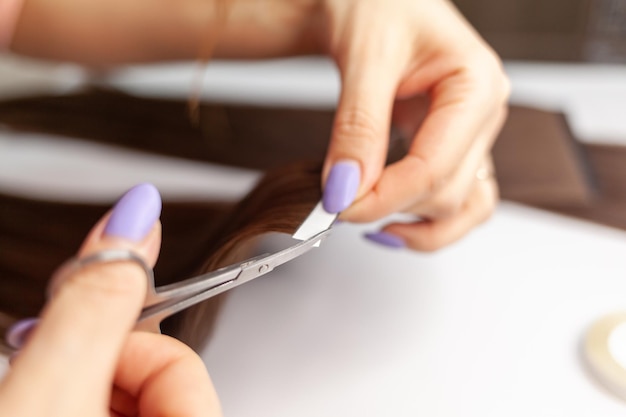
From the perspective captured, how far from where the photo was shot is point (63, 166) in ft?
2.00

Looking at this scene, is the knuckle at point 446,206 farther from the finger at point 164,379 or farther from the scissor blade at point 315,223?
the finger at point 164,379

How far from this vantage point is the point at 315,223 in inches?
14.1

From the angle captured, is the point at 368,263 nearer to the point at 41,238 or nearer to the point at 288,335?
the point at 288,335

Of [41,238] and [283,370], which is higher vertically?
[41,238]

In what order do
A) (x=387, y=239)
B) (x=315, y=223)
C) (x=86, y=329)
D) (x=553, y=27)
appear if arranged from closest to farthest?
(x=86, y=329) → (x=315, y=223) → (x=387, y=239) → (x=553, y=27)

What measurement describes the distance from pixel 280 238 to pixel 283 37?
26 cm

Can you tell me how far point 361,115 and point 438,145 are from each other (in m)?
0.06

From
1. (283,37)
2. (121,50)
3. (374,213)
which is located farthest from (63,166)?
(374,213)

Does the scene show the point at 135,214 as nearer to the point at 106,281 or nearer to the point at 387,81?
the point at 106,281

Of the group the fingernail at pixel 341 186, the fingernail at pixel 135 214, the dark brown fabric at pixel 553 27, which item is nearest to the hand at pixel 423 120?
the fingernail at pixel 341 186

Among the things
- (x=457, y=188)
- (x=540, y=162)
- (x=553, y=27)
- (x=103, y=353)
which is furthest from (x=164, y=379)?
(x=553, y=27)

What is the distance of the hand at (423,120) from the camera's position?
0.39 metres

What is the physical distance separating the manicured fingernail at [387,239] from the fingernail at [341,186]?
89 millimetres

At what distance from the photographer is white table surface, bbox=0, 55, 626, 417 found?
360 mm
